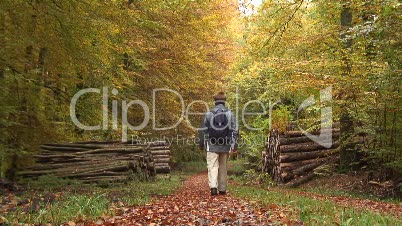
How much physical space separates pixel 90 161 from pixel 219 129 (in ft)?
18.4

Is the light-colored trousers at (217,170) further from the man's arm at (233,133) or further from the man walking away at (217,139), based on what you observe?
the man's arm at (233,133)

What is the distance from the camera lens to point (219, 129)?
10.6 m

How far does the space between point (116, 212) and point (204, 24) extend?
12.3 metres

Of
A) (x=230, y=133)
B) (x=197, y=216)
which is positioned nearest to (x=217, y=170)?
(x=230, y=133)

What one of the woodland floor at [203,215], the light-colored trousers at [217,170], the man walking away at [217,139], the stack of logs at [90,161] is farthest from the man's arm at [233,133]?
the stack of logs at [90,161]

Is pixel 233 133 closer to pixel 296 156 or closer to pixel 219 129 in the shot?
pixel 219 129

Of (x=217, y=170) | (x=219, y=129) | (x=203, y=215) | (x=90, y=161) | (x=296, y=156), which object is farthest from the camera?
(x=296, y=156)

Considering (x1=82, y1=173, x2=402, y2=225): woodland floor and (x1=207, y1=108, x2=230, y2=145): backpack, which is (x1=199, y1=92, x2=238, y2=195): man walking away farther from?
(x1=82, y1=173, x2=402, y2=225): woodland floor

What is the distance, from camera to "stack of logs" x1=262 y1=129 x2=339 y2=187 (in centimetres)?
1600

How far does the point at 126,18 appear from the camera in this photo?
10672 millimetres

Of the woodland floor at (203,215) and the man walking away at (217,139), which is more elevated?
the man walking away at (217,139)

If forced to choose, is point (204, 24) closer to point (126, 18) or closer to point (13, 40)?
point (126, 18)

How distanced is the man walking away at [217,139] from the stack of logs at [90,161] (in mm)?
4229

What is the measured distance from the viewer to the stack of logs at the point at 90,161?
1358 centimetres
